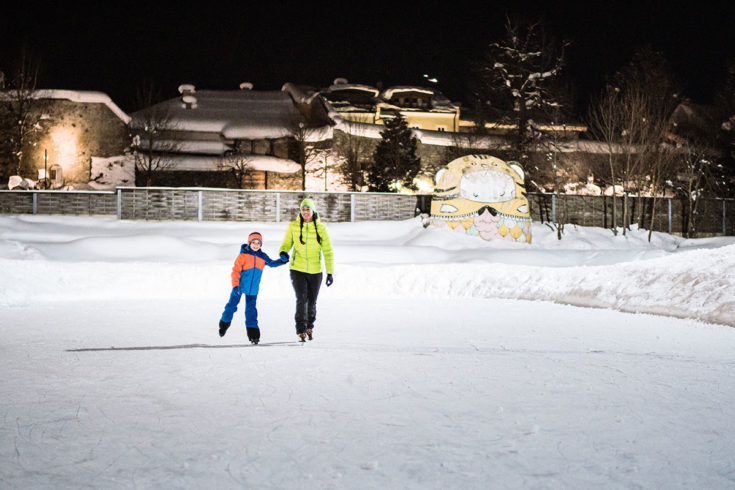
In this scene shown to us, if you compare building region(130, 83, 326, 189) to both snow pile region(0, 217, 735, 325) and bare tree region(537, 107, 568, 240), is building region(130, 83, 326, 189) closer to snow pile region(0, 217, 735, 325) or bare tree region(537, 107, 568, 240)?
bare tree region(537, 107, 568, 240)

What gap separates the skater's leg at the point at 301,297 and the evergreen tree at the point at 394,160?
25.4m

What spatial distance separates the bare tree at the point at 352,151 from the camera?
34.0 m

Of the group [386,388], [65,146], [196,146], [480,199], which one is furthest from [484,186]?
[65,146]

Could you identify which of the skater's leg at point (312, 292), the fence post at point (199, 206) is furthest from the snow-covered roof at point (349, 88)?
the skater's leg at point (312, 292)

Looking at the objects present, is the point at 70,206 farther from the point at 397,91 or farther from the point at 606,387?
the point at 397,91

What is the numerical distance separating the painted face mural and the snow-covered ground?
745cm

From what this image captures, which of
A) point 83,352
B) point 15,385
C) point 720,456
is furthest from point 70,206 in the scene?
point 720,456

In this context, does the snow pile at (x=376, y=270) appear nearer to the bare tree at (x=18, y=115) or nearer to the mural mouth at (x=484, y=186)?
the mural mouth at (x=484, y=186)

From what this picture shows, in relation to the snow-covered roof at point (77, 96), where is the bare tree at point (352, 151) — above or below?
below

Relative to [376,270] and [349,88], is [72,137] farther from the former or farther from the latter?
[376,270]

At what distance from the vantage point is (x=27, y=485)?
257 centimetres

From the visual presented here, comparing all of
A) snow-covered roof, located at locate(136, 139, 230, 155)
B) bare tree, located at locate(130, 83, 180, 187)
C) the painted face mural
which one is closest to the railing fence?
the painted face mural

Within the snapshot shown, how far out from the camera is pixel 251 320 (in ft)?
21.2

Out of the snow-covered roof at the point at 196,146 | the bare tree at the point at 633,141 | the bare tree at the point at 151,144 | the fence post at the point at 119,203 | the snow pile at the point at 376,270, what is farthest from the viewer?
the snow-covered roof at the point at 196,146
